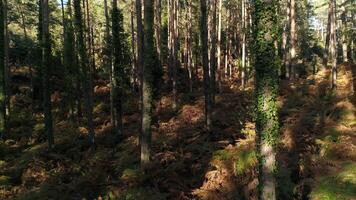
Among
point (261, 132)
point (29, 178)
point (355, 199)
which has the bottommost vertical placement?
point (29, 178)

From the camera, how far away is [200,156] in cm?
1700

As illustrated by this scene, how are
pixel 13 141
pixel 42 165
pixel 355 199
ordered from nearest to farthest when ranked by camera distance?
pixel 355 199 → pixel 42 165 → pixel 13 141

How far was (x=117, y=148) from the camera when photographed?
22.6m

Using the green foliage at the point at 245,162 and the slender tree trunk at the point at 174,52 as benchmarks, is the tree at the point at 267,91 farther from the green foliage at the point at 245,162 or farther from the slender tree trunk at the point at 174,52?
the slender tree trunk at the point at 174,52

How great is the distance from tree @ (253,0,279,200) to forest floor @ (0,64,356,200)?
100cm

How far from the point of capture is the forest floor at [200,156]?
1340 centimetres

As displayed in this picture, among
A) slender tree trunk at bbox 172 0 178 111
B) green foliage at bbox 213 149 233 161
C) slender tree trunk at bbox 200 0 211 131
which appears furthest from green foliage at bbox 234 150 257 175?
slender tree trunk at bbox 172 0 178 111

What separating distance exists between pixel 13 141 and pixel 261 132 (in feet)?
67.6

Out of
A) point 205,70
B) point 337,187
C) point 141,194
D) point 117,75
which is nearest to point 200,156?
point 141,194

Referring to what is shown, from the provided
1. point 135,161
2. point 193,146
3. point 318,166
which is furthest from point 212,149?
point 318,166

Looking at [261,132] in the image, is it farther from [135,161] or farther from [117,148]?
[117,148]

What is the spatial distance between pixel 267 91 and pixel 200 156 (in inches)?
290

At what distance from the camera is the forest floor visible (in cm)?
1340

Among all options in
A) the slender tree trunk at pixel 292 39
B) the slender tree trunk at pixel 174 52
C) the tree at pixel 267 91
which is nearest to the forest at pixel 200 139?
the tree at pixel 267 91
